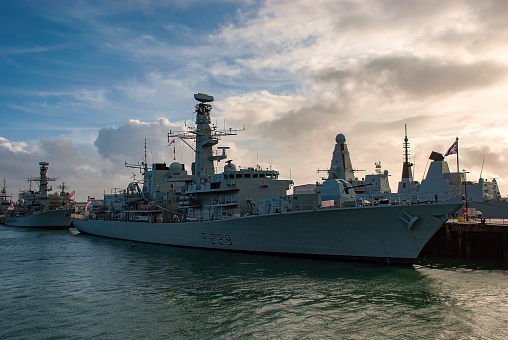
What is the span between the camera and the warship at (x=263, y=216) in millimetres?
15211

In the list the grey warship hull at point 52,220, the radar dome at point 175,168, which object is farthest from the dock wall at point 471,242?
the grey warship hull at point 52,220

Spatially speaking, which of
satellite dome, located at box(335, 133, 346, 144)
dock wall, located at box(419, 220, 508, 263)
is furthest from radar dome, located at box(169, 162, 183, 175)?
dock wall, located at box(419, 220, 508, 263)

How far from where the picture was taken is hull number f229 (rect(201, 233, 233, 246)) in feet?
66.9

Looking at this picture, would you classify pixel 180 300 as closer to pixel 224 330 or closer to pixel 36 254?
pixel 224 330

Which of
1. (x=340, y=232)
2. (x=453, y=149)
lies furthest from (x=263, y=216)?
(x=453, y=149)

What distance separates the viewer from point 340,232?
1630 centimetres

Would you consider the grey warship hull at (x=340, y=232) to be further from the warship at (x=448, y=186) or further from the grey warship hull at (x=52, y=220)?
the grey warship hull at (x=52, y=220)

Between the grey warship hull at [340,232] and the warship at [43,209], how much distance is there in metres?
36.8

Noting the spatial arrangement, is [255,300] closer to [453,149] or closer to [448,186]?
[453,149]

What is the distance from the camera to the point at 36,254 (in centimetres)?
2262

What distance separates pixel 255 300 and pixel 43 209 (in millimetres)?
56938

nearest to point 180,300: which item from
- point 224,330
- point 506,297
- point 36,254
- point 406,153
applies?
point 224,330

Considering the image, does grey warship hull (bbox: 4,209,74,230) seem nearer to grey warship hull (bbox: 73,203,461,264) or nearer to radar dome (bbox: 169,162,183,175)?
radar dome (bbox: 169,162,183,175)

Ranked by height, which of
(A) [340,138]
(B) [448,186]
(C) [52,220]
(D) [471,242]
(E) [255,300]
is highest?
(A) [340,138]
